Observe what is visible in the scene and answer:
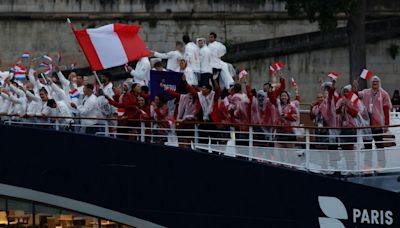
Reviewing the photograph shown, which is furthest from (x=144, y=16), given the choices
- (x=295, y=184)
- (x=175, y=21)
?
(x=295, y=184)

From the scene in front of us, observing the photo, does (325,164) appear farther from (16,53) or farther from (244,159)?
(16,53)

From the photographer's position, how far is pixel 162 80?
24.2 meters

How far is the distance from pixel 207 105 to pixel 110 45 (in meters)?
2.56

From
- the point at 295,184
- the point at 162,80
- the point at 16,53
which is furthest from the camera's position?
the point at 16,53

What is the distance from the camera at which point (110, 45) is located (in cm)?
2545

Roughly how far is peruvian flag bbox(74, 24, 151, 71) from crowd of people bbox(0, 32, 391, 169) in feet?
0.85

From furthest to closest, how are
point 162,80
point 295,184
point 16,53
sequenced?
point 16,53
point 162,80
point 295,184

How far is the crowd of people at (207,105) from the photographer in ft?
74.8

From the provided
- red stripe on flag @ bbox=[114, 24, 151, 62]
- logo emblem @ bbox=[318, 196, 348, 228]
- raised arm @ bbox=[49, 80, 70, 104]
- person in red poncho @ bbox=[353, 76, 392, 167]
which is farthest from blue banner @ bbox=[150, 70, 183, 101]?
logo emblem @ bbox=[318, 196, 348, 228]

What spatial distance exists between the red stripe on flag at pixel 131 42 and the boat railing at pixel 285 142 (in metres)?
1.74

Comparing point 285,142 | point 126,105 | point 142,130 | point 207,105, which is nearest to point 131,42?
point 126,105

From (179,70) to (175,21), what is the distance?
17788mm

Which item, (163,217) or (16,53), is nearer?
(163,217)

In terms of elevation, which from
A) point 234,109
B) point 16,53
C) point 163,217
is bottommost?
point 163,217
